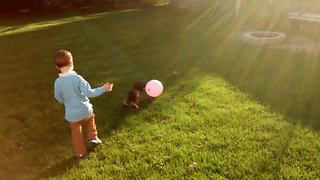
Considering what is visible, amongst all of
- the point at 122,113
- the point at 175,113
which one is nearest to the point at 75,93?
the point at 122,113

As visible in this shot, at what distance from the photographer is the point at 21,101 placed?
8297mm

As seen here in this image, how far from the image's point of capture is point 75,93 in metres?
5.62

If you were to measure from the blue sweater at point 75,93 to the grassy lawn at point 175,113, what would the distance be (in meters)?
0.71

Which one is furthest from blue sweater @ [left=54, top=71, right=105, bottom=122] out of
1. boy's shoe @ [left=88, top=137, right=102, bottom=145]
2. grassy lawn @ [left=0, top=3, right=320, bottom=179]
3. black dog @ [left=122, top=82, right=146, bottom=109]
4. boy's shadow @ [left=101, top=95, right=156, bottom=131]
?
black dog @ [left=122, top=82, right=146, bottom=109]

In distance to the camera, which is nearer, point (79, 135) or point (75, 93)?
point (75, 93)

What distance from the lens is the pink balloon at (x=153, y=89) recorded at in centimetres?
789

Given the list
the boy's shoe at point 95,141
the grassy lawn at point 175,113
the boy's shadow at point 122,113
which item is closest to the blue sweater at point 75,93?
the boy's shoe at point 95,141

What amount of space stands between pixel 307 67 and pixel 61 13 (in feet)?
49.2

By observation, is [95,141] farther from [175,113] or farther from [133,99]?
[175,113]

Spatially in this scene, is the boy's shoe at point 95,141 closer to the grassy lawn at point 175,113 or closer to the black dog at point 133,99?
the grassy lawn at point 175,113

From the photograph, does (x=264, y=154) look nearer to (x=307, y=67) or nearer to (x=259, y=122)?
(x=259, y=122)

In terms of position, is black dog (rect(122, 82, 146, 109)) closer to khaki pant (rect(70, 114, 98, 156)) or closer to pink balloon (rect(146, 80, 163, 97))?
pink balloon (rect(146, 80, 163, 97))

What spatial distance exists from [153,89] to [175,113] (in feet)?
2.79

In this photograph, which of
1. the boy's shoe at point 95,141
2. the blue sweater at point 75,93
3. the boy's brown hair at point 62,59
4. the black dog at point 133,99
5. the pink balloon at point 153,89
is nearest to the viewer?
the boy's brown hair at point 62,59
